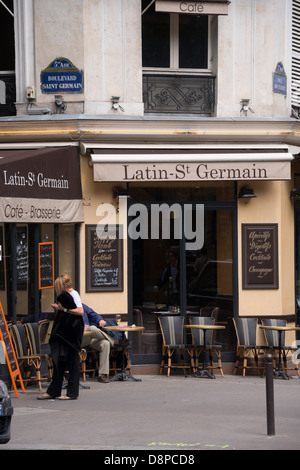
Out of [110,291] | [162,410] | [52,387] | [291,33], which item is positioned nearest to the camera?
[162,410]

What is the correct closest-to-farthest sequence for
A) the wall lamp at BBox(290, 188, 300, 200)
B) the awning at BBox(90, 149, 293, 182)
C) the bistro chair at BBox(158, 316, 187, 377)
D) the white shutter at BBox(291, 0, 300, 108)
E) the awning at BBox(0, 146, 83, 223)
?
the awning at BBox(0, 146, 83, 223)
the awning at BBox(90, 149, 293, 182)
the bistro chair at BBox(158, 316, 187, 377)
the wall lamp at BBox(290, 188, 300, 200)
the white shutter at BBox(291, 0, 300, 108)

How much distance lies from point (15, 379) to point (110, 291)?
2.26 m

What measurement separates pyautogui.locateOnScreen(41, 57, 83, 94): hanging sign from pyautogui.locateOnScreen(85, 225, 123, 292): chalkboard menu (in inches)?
94.4

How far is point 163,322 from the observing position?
51.8ft

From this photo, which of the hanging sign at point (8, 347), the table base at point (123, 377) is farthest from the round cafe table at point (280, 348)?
the hanging sign at point (8, 347)

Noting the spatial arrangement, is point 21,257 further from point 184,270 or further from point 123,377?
point 184,270

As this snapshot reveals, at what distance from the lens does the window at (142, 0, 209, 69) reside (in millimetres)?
16031

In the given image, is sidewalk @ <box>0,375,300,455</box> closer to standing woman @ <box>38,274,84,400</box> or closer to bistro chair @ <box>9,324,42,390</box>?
standing woman @ <box>38,274,84,400</box>

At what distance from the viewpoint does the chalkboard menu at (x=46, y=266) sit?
1489cm

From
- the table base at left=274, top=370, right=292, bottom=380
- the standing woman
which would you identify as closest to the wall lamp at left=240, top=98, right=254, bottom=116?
the table base at left=274, top=370, right=292, bottom=380
